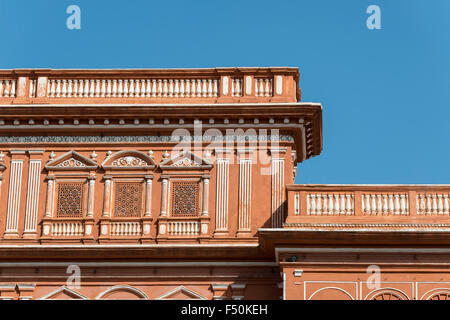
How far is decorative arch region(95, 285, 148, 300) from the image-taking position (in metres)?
31.3

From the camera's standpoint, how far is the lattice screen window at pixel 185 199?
106 ft

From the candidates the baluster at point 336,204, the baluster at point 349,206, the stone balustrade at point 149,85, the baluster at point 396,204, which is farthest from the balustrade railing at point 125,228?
the baluster at point 396,204

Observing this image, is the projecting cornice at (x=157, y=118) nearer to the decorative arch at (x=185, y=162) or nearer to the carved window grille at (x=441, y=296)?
the decorative arch at (x=185, y=162)

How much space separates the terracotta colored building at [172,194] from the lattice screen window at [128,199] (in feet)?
0.12

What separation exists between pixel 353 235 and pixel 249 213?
11.9 feet

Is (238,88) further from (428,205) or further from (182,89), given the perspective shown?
(428,205)

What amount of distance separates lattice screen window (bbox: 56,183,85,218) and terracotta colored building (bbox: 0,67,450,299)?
4 centimetres

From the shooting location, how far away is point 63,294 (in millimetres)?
31516

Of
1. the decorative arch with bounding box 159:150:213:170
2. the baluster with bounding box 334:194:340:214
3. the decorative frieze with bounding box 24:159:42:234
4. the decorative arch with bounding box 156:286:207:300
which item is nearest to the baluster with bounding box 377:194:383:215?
the baluster with bounding box 334:194:340:214

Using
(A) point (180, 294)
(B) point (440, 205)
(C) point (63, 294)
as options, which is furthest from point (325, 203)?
(C) point (63, 294)

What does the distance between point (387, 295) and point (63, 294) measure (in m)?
8.39

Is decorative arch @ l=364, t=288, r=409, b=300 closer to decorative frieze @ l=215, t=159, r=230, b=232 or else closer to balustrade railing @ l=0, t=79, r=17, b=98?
decorative frieze @ l=215, t=159, r=230, b=232

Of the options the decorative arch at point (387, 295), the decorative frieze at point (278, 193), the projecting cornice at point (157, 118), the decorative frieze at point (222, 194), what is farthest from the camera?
the projecting cornice at point (157, 118)

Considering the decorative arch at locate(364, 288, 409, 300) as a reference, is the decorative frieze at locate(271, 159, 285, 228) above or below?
above
